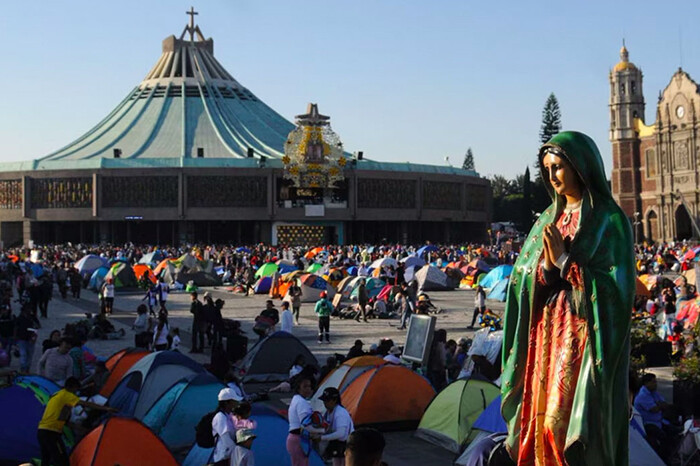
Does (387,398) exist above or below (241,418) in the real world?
below

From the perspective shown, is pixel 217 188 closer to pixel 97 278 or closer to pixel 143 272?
pixel 143 272

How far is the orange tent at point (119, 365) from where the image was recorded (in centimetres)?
1222

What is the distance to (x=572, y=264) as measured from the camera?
392 cm

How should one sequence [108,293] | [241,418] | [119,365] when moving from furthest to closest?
1. [108,293]
2. [119,365]
3. [241,418]

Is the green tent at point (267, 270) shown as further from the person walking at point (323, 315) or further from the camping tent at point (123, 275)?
the person walking at point (323, 315)

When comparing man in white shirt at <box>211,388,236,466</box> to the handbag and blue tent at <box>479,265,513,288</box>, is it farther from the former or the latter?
blue tent at <box>479,265,513,288</box>

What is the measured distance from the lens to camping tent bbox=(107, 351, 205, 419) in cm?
1105

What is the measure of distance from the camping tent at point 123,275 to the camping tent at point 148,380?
70.0 ft

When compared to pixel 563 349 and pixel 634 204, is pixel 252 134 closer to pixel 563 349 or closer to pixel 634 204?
pixel 634 204

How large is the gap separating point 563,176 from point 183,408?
7.32 metres

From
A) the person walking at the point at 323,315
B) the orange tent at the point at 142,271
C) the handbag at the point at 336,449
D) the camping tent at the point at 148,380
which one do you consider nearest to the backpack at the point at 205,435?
the handbag at the point at 336,449

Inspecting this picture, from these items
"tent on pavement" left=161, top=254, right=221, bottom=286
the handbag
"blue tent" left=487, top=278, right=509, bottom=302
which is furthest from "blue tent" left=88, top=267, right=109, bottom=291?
the handbag

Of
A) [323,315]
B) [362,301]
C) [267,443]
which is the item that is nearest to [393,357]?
[267,443]

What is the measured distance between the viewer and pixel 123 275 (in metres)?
32.9
